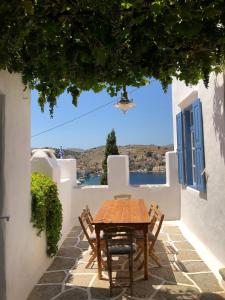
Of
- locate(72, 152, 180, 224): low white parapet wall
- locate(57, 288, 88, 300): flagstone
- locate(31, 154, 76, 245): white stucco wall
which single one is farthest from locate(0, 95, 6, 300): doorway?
locate(72, 152, 180, 224): low white parapet wall

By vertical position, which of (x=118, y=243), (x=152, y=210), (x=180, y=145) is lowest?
(x=118, y=243)

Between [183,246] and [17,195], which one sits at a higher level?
[17,195]

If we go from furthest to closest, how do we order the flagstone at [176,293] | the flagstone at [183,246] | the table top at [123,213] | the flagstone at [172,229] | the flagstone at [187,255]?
the flagstone at [172,229], the flagstone at [183,246], the flagstone at [187,255], the table top at [123,213], the flagstone at [176,293]

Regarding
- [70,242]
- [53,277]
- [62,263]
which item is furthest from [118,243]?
[70,242]

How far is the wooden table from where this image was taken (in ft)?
15.2

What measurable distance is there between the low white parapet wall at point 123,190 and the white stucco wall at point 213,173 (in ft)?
7.77

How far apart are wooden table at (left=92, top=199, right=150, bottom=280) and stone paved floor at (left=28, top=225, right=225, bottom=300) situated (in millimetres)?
290

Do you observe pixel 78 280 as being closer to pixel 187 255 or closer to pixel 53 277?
pixel 53 277

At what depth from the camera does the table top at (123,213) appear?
4781 mm

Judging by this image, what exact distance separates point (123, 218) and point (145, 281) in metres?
0.99

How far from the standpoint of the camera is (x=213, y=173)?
200 inches

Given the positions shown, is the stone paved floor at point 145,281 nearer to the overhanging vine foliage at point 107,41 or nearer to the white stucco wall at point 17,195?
the white stucco wall at point 17,195

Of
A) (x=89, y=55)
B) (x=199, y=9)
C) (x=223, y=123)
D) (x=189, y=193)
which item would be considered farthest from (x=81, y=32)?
(x=189, y=193)

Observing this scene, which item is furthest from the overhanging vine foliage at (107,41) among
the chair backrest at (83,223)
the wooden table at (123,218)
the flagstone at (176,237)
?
the flagstone at (176,237)
